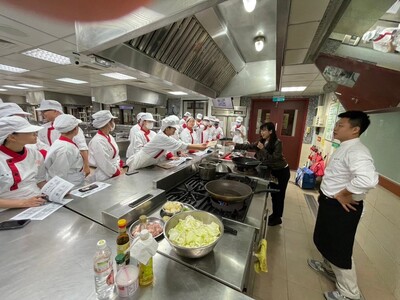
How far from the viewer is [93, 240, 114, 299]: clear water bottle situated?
0.57 m

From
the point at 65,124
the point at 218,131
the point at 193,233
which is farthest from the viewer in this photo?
the point at 218,131

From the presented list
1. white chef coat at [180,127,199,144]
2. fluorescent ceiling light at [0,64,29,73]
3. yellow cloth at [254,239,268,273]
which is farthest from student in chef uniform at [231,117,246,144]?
fluorescent ceiling light at [0,64,29,73]

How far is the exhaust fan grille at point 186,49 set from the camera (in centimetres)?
107

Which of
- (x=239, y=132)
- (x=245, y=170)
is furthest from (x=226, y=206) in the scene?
(x=239, y=132)

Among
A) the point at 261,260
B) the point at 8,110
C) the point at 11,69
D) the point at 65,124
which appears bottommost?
the point at 261,260

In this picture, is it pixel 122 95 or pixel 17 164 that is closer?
pixel 17 164

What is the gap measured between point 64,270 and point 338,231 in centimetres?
191

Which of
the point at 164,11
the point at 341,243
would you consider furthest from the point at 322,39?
the point at 341,243

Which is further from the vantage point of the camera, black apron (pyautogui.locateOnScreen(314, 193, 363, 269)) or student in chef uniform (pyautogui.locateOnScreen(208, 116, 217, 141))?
student in chef uniform (pyautogui.locateOnScreen(208, 116, 217, 141))

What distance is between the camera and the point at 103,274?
58 centimetres

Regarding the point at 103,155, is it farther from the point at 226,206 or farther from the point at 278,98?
the point at 278,98

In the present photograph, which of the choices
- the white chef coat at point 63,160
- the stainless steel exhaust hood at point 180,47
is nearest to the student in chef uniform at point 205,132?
the stainless steel exhaust hood at point 180,47

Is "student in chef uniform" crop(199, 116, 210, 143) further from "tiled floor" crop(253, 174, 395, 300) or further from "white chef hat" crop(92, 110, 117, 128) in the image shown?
"white chef hat" crop(92, 110, 117, 128)

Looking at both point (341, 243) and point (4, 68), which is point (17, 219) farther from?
point (4, 68)
